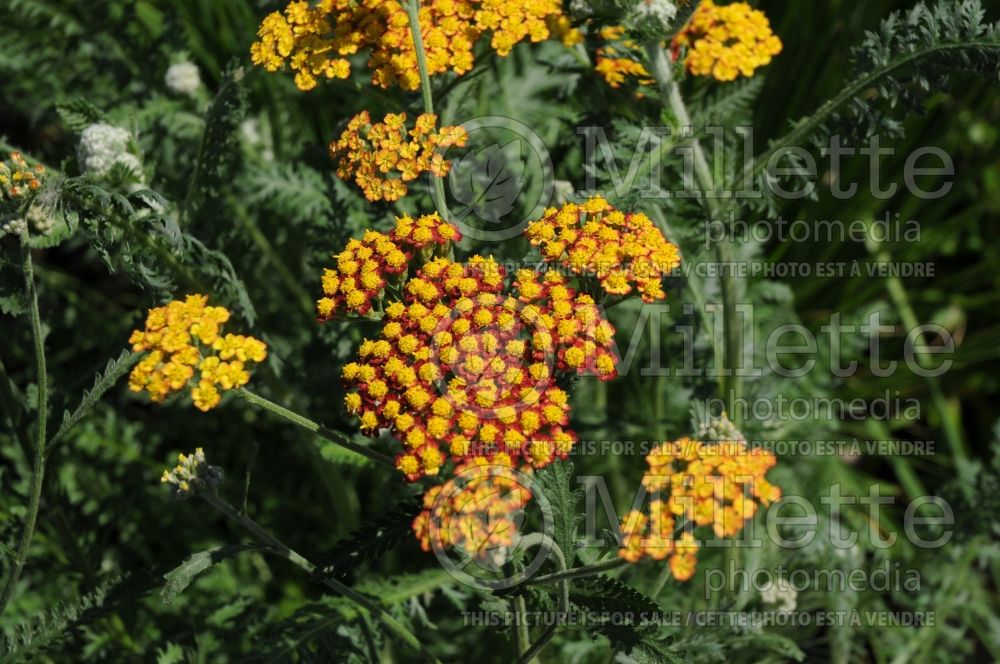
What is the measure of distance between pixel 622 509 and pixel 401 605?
2.85ft

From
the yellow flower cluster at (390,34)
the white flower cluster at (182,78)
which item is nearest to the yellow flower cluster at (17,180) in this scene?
the yellow flower cluster at (390,34)

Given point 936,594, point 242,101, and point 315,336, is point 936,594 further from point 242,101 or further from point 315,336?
point 242,101

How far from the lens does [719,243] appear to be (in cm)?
276

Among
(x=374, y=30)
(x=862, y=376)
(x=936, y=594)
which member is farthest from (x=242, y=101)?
(x=862, y=376)

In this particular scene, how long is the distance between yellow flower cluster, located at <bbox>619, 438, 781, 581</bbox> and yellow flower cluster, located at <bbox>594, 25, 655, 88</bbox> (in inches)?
45.1

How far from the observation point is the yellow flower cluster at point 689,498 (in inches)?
75.5

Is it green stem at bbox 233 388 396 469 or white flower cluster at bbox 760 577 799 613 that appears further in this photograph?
white flower cluster at bbox 760 577 799 613

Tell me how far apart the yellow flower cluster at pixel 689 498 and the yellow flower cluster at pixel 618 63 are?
1.14m

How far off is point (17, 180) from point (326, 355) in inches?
62.3

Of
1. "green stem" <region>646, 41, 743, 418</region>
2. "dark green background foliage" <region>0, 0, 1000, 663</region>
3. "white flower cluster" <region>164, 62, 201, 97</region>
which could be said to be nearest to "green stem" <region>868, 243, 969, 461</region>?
"dark green background foliage" <region>0, 0, 1000, 663</region>

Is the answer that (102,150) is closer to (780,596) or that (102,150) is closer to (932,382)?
(780,596)

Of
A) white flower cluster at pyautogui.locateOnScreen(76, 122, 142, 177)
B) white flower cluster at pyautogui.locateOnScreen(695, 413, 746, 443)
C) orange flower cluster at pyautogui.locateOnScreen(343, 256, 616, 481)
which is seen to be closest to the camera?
orange flower cluster at pyautogui.locateOnScreen(343, 256, 616, 481)

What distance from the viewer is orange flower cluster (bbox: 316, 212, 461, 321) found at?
2191 millimetres

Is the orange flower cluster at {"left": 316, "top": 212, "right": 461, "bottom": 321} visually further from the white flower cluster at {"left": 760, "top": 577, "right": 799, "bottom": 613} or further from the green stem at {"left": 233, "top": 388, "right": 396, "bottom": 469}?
the white flower cluster at {"left": 760, "top": 577, "right": 799, "bottom": 613}
